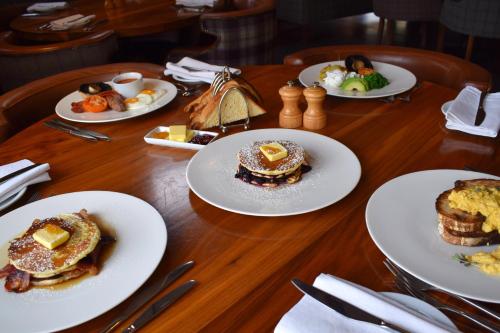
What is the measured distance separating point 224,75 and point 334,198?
0.61 m

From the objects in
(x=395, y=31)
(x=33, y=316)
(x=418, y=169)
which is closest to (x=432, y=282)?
(x=418, y=169)

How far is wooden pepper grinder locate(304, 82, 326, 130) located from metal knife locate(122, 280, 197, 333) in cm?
67

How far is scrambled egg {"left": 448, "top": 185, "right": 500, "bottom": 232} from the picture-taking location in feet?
2.43

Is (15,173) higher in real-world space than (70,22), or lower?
lower

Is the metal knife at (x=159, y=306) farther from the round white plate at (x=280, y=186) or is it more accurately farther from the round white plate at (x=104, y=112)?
the round white plate at (x=104, y=112)

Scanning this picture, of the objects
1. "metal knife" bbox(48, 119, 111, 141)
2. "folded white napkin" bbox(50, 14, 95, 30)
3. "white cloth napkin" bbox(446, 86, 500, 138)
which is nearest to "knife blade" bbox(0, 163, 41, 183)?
"metal knife" bbox(48, 119, 111, 141)

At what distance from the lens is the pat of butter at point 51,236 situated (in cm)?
73

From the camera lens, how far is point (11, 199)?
0.98 m

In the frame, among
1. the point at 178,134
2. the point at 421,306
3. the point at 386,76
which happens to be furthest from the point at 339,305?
the point at 386,76

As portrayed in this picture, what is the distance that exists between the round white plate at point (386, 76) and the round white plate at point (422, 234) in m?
0.53

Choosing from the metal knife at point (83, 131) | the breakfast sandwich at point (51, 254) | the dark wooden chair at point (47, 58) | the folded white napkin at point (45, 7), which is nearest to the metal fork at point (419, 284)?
the breakfast sandwich at point (51, 254)

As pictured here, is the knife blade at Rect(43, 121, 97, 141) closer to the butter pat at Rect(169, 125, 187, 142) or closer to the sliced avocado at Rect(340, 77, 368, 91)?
the butter pat at Rect(169, 125, 187, 142)

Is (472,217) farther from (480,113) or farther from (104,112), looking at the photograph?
(104,112)

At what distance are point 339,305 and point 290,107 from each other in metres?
0.72
